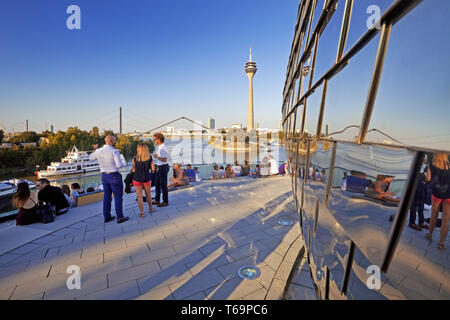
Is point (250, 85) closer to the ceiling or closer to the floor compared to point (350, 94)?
closer to the ceiling

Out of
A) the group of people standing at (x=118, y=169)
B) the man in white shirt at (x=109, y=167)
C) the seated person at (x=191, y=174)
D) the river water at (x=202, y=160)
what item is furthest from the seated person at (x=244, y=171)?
the man in white shirt at (x=109, y=167)

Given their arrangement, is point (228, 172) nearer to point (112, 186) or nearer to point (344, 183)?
point (112, 186)

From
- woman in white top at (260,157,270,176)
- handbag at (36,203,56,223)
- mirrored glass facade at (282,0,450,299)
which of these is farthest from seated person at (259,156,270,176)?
mirrored glass facade at (282,0,450,299)

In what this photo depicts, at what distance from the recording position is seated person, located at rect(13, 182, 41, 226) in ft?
15.0

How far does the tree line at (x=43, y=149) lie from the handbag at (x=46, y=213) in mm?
60715

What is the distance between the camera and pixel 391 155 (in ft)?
2.56

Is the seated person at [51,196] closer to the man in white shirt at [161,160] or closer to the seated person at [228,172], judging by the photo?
the man in white shirt at [161,160]

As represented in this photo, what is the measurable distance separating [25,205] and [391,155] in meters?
6.66

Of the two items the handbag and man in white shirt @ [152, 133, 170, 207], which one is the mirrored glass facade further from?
the handbag

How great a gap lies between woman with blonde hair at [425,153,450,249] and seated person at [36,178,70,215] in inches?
265

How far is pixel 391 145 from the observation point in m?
0.79

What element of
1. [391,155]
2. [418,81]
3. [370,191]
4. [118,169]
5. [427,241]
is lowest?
[118,169]

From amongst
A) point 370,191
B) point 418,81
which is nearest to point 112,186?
point 370,191

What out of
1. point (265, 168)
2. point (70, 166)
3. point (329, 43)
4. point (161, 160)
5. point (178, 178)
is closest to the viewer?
point (329, 43)
